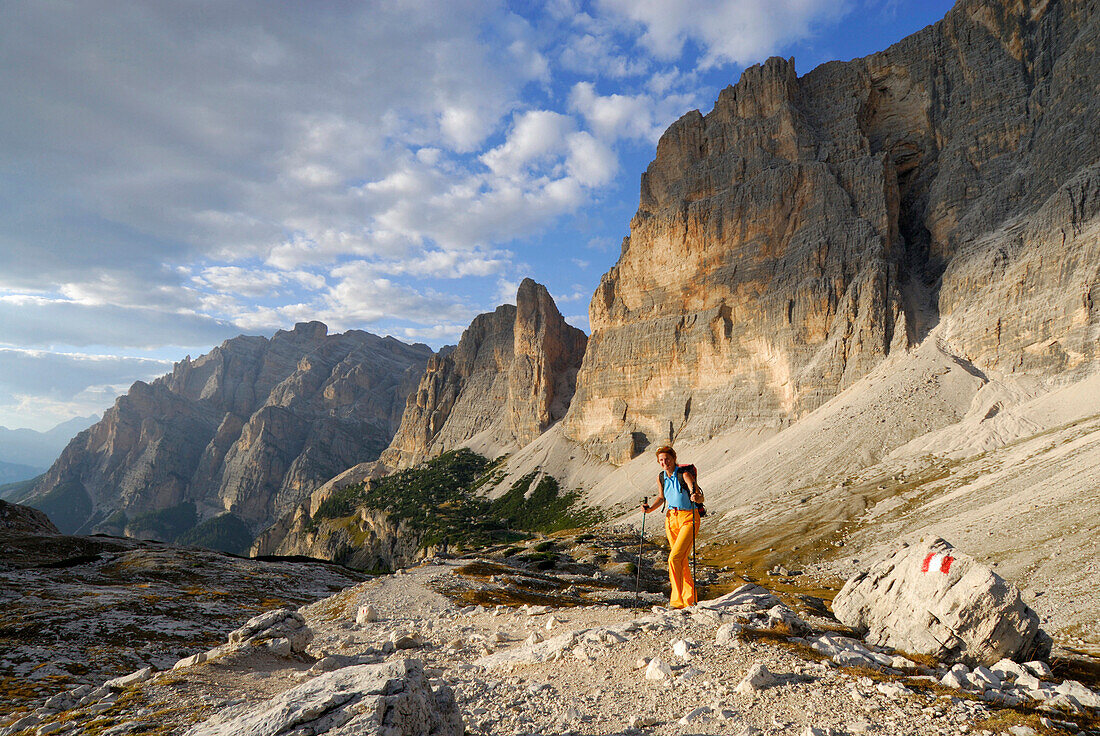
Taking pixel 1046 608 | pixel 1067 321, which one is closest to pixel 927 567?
pixel 1046 608

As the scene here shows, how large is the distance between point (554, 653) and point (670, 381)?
328 ft

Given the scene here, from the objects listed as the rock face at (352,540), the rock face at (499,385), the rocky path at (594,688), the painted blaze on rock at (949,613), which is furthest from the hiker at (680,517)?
the rock face at (499,385)

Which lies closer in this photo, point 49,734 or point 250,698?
point 49,734

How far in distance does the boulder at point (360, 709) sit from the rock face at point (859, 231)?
73.2m

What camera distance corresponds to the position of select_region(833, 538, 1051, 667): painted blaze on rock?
905cm

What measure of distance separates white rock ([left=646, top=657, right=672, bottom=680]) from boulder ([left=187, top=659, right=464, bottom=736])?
340 centimetres

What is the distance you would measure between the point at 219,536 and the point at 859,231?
220 meters

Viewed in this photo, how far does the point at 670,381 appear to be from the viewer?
106 m

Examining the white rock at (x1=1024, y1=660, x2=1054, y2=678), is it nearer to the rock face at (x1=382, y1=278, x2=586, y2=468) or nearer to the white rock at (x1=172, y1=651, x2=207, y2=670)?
the white rock at (x1=172, y1=651, x2=207, y2=670)

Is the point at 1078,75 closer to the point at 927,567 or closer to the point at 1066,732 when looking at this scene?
the point at 927,567

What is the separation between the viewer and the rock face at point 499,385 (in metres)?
154

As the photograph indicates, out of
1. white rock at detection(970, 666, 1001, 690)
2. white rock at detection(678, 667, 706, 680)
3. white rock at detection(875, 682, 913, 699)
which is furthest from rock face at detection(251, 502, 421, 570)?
white rock at detection(875, 682, 913, 699)

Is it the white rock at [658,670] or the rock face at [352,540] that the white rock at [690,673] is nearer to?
the white rock at [658,670]

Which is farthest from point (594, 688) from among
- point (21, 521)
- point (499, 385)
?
point (499, 385)
